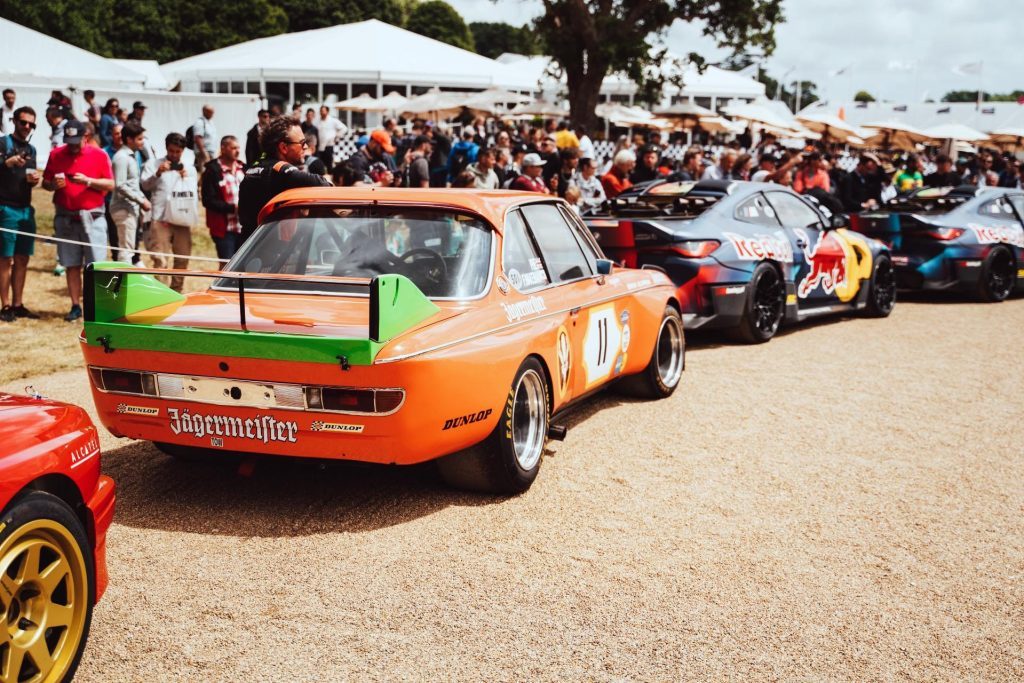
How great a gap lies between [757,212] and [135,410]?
6955mm

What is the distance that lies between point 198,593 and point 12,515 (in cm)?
125

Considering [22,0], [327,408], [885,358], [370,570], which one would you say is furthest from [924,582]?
[22,0]

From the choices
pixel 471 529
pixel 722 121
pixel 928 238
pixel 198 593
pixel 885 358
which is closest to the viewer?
pixel 198 593

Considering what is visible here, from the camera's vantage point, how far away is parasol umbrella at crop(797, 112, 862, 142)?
31547 mm

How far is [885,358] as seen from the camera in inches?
363

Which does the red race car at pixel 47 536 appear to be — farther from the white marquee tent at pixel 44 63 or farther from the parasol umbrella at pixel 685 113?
the parasol umbrella at pixel 685 113

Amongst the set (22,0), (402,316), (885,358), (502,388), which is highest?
(22,0)

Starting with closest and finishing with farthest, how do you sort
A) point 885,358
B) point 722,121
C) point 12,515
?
point 12,515 → point 885,358 → point 722,121

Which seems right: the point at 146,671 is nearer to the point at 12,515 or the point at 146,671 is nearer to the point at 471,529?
the point at 12,515

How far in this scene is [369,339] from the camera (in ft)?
13.7

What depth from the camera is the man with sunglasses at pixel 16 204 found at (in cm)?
938

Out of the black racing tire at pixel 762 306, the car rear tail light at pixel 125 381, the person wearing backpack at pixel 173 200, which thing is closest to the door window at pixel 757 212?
the black racing tire at pixel 762 306

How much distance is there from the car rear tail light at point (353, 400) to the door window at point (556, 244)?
5.83 feet

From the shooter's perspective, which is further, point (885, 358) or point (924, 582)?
point (885, 358)
